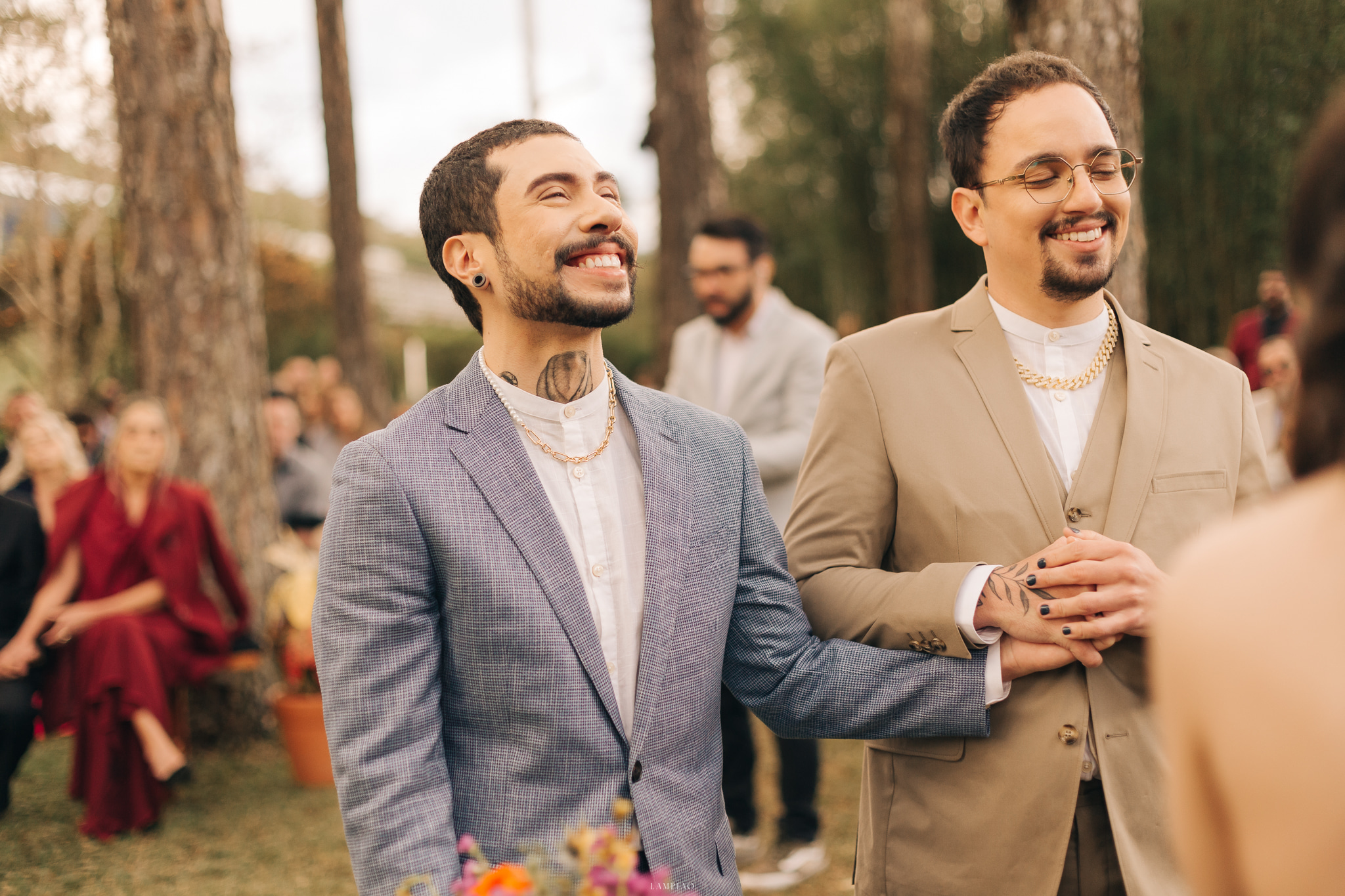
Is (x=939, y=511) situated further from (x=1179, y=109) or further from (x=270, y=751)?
(x=1179, y=109)

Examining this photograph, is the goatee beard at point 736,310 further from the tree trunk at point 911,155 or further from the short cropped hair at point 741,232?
the tree trunk at point 911,155

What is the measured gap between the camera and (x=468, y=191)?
1.98 meters

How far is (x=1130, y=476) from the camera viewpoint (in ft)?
6.33

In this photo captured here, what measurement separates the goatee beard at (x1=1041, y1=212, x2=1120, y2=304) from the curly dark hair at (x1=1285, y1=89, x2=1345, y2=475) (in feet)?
4.01

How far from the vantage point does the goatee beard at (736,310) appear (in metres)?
4.51

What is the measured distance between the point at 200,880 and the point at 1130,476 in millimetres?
3930

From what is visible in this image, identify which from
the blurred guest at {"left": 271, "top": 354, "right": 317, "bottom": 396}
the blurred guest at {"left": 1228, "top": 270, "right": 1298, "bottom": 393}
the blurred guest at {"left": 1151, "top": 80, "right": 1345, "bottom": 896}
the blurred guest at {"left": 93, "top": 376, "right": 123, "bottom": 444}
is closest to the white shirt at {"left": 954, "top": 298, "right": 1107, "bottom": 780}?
the blurred guest at {"left": 1151, "top": 80, "right": 1345, "bottom": 896}

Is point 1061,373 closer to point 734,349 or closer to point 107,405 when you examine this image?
point 734,349

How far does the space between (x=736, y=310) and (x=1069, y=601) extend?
2878 mm

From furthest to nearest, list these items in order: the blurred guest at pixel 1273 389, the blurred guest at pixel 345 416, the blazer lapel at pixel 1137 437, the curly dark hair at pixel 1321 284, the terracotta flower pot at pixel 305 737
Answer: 1. the blurred guest at pixel 345 416
2. the blurred guest at pixel 1273 389
3. the terracotta flower pot at pixel 305 737
4. the blazer lapel at pixel 1137 437
5. the curly dark hair at pixel 1321 284

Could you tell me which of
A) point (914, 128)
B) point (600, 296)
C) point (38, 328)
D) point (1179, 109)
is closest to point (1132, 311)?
point (600, 296)

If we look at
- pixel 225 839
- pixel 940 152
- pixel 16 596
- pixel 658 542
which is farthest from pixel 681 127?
pixel 658 542

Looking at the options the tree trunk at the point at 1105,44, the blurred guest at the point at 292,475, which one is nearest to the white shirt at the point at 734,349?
the tree trunk at the point at 1105,44

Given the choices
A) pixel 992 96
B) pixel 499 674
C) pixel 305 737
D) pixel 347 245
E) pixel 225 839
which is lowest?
pixel 225 839
